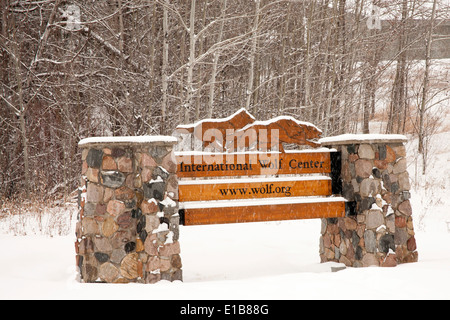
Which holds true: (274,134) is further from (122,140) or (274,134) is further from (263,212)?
(122,140)

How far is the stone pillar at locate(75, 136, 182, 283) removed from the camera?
4.16 metres

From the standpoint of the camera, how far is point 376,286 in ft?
12.2

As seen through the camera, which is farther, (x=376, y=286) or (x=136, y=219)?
(x=136, y=219)

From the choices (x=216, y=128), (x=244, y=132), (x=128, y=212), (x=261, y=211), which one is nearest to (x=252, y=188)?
(x=261, y=211)

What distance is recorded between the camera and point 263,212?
4.73 meters

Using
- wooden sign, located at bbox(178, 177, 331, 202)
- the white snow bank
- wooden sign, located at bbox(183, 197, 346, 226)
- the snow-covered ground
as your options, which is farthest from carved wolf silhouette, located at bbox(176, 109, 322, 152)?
the snow-covered ground

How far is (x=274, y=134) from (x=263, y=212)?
3.10 ft

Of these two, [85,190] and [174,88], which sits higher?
[174,88]

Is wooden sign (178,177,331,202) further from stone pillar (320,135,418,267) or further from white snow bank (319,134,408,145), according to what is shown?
white snow bank (319,134,408,145)

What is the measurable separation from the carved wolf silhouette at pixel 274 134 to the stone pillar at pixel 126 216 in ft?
3.13
